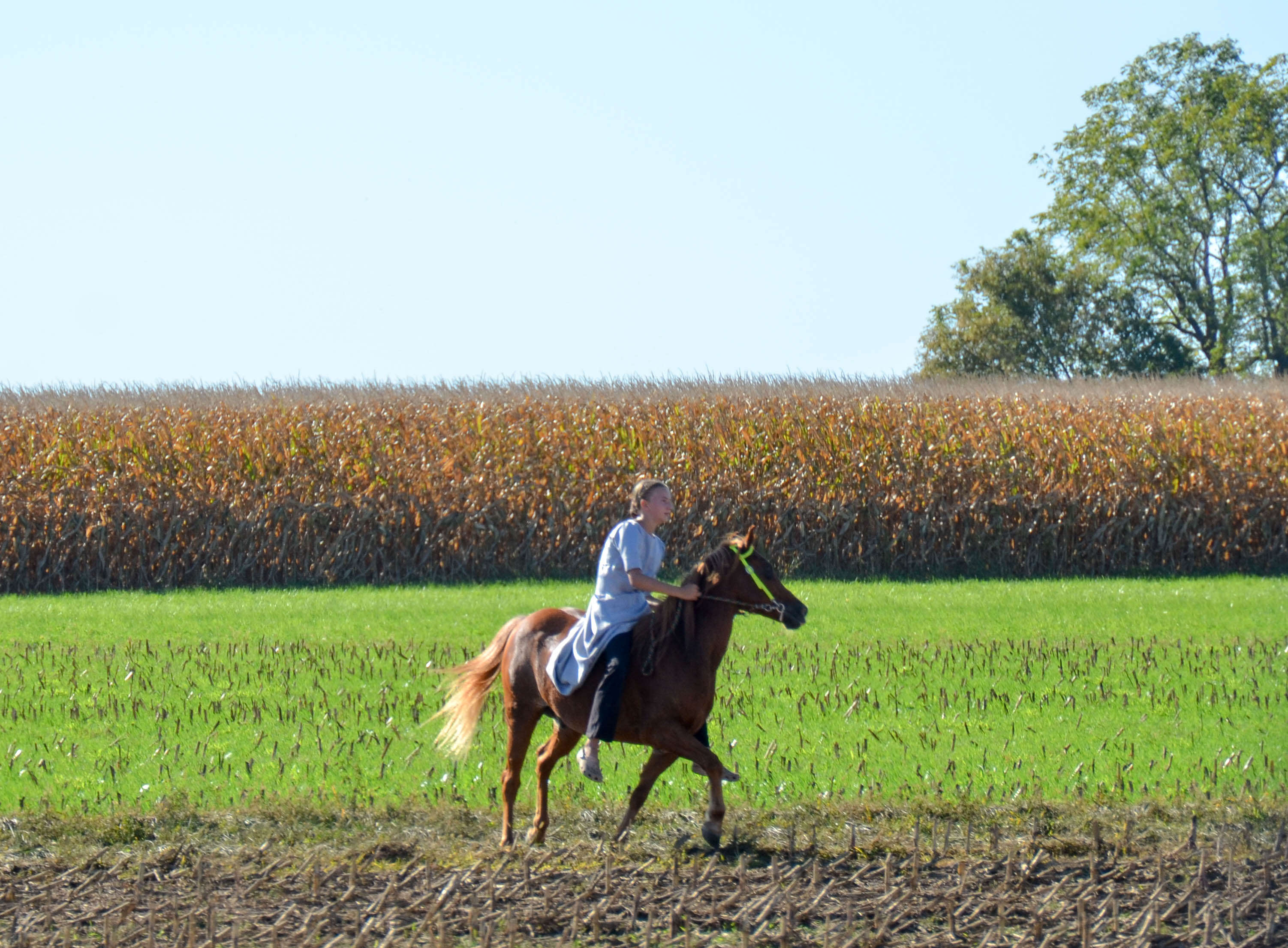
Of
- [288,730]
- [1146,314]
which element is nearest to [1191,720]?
[288,730]

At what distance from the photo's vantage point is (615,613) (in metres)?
7.18

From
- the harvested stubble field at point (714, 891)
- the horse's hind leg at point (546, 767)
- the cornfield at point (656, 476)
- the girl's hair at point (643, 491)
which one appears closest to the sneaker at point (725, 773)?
the harvested stubble field at point (714, 891)

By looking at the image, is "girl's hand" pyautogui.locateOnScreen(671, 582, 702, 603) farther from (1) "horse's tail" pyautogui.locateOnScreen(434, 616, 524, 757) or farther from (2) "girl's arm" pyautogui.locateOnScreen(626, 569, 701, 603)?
(1) "horse's tail" pyautogui.locateOnScreen(434, 616, 524, 757)

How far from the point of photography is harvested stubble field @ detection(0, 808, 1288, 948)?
5.78m

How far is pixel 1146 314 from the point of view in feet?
177

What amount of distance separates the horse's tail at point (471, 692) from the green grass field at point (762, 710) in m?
0.59

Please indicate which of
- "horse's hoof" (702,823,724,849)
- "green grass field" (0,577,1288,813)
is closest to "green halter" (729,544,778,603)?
"horse's hoof" (702,823,724,849)

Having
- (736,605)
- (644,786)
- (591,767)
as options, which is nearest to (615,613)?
(736,605)

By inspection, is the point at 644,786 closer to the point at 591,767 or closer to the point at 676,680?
the point at 591,767

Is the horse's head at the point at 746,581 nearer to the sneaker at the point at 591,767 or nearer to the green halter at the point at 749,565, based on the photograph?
the green halter at the point at 749,565

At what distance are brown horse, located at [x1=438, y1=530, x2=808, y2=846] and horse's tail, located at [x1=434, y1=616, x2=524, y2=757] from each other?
0.50 m

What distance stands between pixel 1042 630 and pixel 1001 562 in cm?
853

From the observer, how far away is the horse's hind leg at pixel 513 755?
740 centimetres

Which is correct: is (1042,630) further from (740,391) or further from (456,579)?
(740,391)
